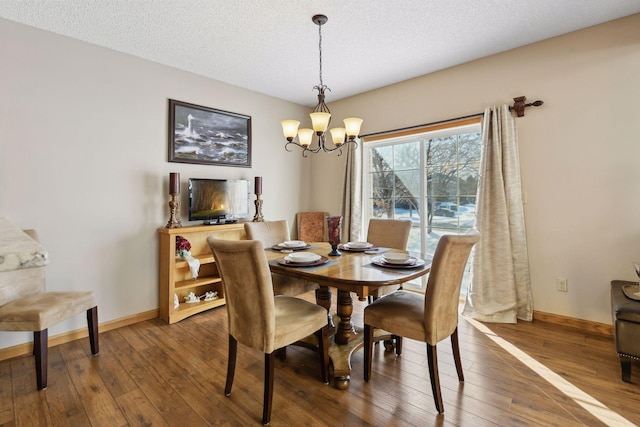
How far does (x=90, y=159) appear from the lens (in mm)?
2668

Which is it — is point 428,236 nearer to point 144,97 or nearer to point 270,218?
point 270,218

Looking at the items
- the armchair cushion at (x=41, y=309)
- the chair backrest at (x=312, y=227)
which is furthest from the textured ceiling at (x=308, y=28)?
the armchair cushion at (x=41, y=309)

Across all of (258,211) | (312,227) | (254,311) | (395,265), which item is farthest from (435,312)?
(312,227)

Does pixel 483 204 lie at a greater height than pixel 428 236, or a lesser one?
greater

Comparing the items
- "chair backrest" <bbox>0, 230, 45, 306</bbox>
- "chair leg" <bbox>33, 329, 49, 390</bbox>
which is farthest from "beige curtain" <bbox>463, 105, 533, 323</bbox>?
"chair backrest" <bbox>0, 230, 45, 306</bbox>

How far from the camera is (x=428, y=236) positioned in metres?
3.55

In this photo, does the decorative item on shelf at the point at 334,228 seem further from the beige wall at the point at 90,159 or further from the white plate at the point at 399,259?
the beige wall at the point at 90,159

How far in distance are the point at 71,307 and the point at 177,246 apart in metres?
1.04

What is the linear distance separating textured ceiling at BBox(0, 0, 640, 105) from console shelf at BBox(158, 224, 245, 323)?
1738mm

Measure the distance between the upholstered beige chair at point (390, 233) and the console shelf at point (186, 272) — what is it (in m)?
1.52

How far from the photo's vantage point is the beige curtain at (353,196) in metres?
3.97

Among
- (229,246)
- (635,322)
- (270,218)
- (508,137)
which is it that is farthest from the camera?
(270,218)

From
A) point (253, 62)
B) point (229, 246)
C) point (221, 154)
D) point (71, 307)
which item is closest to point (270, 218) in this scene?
point (221, 154)

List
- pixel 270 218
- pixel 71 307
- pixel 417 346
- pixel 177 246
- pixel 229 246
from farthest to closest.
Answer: pixel 270 218
pixel 177 246
pixel 417 346
pixel 71 307
pixel 229 246
